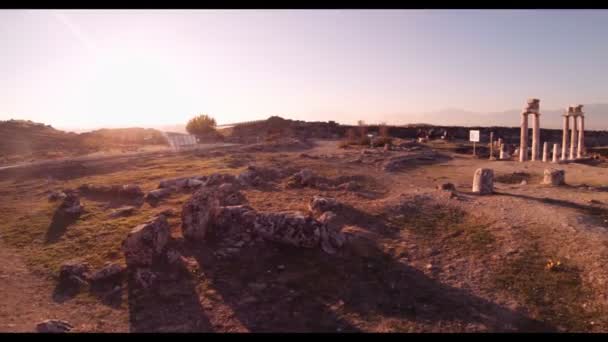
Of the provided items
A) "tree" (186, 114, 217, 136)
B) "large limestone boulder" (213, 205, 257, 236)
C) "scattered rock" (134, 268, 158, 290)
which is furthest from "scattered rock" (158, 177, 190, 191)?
"tree" (186, 114, 217, 136)

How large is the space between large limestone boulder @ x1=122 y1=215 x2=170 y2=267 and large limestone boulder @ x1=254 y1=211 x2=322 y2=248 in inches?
102

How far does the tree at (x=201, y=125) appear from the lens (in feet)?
188

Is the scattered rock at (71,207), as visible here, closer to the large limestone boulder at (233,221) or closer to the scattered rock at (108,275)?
the scattered rock at (108,275)

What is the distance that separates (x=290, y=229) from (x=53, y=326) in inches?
215

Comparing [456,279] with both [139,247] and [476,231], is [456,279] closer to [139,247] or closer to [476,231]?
[476,231]

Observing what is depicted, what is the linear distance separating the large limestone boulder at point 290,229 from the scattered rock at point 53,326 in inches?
191

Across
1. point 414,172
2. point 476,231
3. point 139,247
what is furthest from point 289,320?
point 414,172

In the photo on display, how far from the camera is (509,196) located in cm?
1431

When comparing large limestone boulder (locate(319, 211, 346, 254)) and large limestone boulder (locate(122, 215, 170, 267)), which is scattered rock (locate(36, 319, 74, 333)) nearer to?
large limestone boulder (locate(122, 215, 170, 267))

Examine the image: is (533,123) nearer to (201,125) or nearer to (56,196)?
(56,196)
